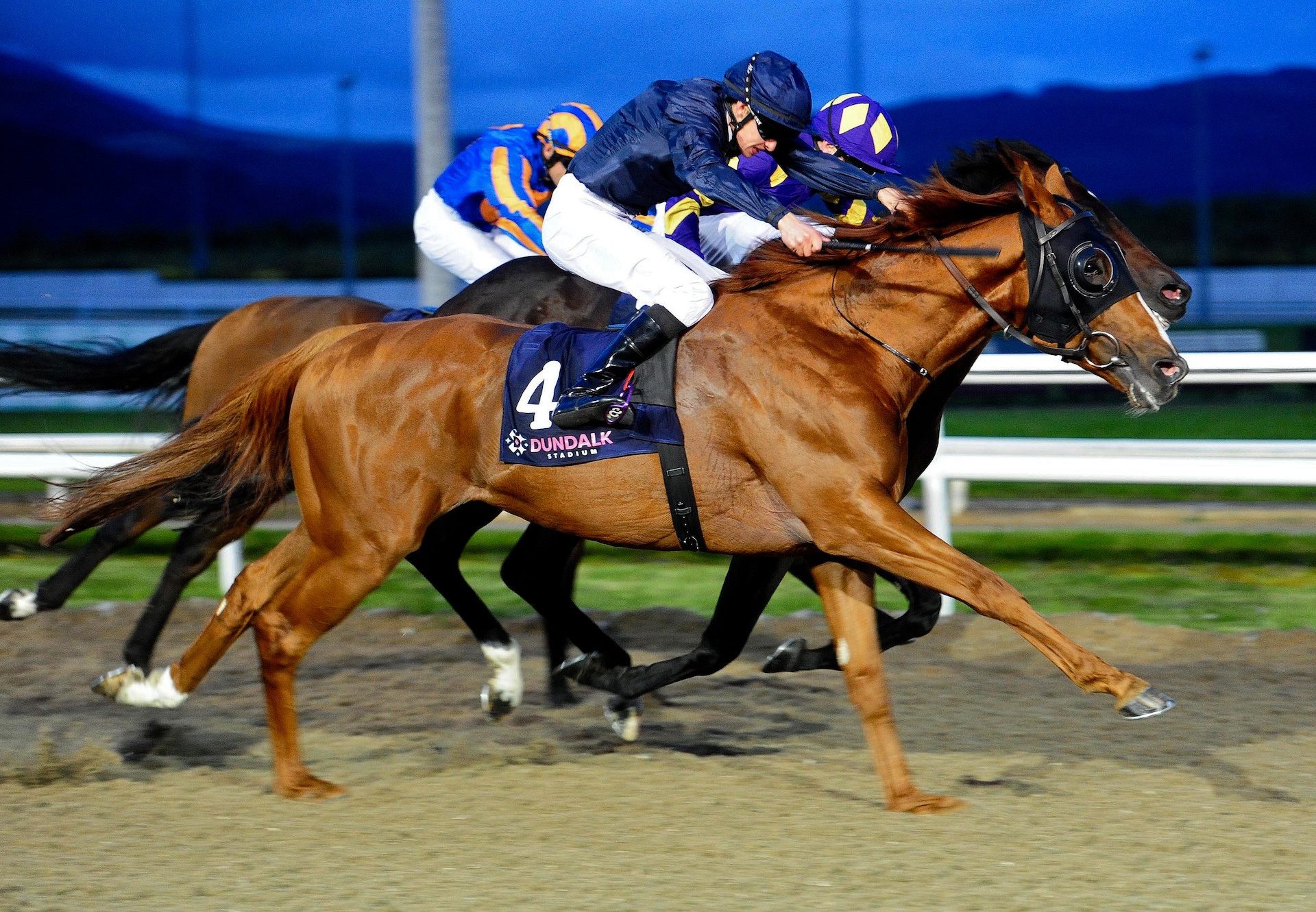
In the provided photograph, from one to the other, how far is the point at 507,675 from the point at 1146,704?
211cm

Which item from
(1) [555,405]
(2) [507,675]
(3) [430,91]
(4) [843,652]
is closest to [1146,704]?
(4) [843,652]

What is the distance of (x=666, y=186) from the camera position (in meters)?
4.27

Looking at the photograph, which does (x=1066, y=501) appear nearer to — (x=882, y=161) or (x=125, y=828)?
(x=882, y=161)

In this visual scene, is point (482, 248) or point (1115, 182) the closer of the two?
point (482, 248)

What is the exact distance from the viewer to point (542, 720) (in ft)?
16.1

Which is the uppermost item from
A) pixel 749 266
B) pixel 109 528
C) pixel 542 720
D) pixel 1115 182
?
pixel 749 266

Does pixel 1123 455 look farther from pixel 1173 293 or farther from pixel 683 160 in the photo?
pixel 683 160

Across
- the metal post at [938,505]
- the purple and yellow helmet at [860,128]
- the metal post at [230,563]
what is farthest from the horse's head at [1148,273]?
the metal post at [230,563]

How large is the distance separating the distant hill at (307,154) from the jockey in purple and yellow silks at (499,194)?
40.8m

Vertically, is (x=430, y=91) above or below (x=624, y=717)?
above

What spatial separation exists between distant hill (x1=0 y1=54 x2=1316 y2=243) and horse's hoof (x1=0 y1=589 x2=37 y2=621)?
136 feet

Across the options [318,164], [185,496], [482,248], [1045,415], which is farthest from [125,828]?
[318,164]

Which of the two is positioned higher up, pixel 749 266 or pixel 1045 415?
pixel 749 266

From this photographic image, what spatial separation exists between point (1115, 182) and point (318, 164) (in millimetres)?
29233
